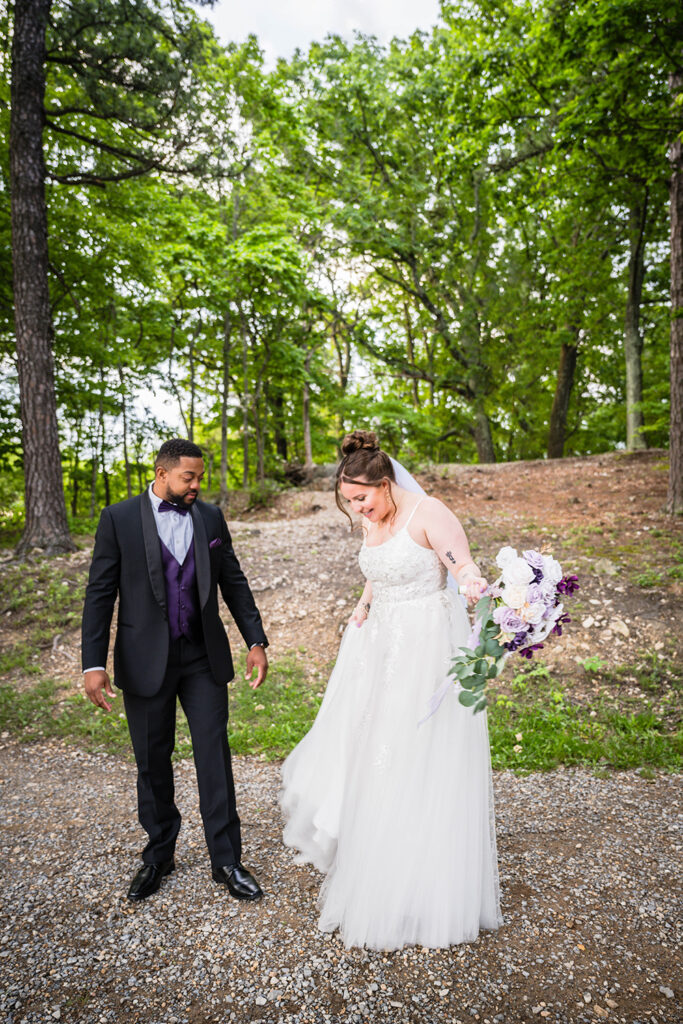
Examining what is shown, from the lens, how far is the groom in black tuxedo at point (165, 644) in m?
2.90

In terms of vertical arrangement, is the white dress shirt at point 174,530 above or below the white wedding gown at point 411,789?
above

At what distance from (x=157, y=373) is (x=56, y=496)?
7.59 m

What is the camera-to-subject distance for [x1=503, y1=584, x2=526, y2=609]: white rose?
210 centimetres

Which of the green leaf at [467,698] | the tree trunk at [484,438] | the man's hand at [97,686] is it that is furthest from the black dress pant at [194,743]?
the tree trunk at [484,438]

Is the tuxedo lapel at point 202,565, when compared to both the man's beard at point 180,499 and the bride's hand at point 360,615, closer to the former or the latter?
the man's beard at point 180,499

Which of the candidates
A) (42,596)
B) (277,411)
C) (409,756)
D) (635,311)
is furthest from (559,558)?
(277,411)

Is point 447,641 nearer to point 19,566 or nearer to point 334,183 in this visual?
point 19,566

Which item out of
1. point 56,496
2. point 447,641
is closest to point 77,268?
point 56,496

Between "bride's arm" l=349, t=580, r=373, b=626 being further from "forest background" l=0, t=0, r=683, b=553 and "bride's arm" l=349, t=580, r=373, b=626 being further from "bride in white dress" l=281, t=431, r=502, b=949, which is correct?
"forest background" l=0, t=0, r=683, b=553

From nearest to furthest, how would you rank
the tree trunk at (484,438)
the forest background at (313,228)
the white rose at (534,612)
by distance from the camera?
the white rose at (534,612)
the forest background at (313,228)
the tree trunk at (484,438)

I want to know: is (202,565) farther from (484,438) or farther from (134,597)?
(484,438)

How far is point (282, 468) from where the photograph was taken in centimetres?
1688

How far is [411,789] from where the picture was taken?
2.65m

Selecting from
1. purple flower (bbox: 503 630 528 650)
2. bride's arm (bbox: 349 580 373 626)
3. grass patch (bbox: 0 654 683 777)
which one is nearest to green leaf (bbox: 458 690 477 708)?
purple flower (bbox: 503 630 528 650)
